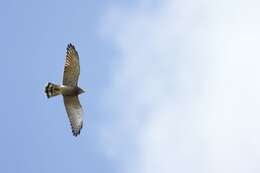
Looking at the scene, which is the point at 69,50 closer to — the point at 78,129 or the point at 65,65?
the point at 65,65

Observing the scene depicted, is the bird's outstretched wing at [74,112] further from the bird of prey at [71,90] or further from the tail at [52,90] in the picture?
the tail at [52,90]

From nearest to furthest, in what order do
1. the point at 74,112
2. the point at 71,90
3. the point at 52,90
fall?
the point at 52,90
the point at 71,90
the point at 74,112

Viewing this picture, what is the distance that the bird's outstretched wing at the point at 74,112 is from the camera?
38.7 m

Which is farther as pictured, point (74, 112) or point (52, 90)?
point (74, 112)

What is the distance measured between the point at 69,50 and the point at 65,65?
0.65 meters

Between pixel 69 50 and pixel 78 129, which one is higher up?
pixel 69 50

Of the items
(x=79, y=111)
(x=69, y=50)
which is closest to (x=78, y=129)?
(x=79, y=111)

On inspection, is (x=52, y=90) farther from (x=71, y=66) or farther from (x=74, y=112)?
(x=74, y=112)

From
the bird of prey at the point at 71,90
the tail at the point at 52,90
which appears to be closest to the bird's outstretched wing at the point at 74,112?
the bird of prey at the point at 71,90

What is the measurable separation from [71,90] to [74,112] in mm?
1168

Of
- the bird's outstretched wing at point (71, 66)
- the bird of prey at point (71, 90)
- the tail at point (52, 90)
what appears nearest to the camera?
the tail at point (52, 90)

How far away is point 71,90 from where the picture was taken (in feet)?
125

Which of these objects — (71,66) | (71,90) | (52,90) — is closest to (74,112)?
(71,90)

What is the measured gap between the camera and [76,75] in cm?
3812
